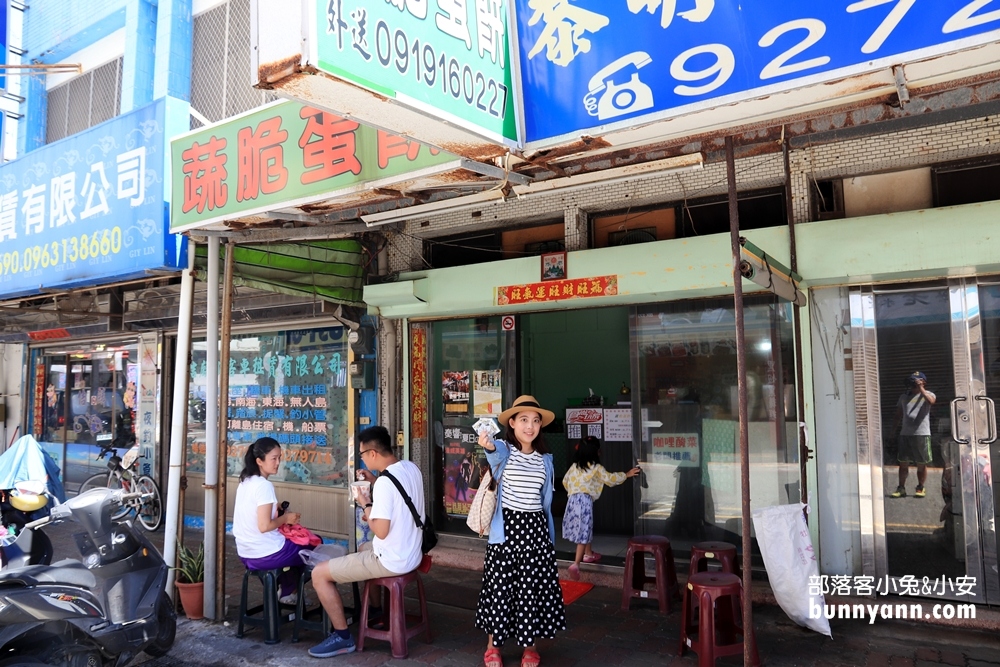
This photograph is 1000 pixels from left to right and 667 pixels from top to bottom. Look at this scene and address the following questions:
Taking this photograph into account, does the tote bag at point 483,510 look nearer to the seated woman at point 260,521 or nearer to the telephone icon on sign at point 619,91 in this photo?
the seated woman at point 260,521

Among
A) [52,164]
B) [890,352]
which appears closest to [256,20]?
[890,352]

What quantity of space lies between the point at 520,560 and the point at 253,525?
6.83 feet

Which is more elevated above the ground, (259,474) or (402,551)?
(259,474)

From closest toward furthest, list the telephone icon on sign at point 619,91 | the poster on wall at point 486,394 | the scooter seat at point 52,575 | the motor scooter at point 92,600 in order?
the telephone icon on sign at point 619,91 < the motor scooter at point 92,600 < the scooter seat at point 52,575 < the poster on wall at point 486,394

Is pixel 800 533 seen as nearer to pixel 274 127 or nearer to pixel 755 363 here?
pixel 755 363

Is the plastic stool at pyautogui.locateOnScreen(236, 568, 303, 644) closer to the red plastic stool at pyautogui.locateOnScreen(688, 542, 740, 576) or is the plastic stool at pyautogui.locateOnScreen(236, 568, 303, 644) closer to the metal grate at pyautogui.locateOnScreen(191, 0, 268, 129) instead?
the red plastic stool at pyautogui.locateOnScreen(688, 542, 740, 576)

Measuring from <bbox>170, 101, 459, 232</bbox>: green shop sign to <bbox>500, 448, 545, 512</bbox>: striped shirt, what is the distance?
6.85 feet

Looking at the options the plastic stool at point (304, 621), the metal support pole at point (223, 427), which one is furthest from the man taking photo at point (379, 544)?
the metal support pole at point (223, 427)

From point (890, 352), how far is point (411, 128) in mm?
4589

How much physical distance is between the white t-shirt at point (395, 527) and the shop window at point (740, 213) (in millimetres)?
3739

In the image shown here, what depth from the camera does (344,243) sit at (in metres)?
8.04

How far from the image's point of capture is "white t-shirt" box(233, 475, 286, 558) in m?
5.24

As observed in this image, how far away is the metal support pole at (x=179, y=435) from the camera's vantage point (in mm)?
5941

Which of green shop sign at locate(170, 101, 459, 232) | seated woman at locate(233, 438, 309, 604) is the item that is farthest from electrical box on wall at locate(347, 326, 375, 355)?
seated woman at locate(233, 438, 309, 604)
